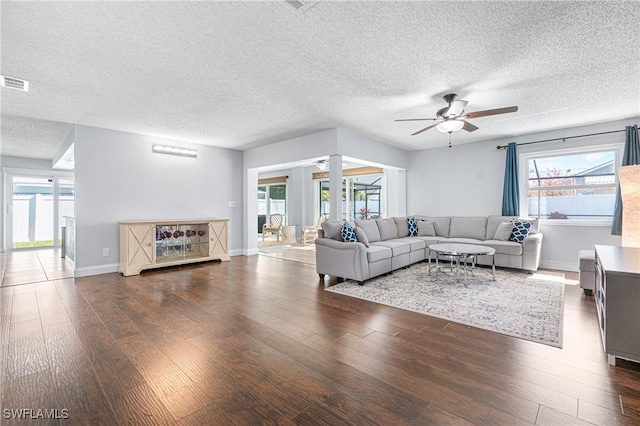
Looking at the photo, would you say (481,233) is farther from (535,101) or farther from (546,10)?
(546,10)

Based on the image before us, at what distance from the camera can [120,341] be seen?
243cm

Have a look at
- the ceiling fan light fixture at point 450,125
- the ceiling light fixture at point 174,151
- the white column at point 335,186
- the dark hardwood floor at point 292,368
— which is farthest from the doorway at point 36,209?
the ceiling fan light fixture at point 450,125

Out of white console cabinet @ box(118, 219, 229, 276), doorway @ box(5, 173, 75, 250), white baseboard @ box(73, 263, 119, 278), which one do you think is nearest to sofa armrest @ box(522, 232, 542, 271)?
white console cabinet @ box(118, 219, 229, 276)

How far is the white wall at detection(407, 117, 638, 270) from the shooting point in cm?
507

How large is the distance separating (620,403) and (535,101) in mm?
3606

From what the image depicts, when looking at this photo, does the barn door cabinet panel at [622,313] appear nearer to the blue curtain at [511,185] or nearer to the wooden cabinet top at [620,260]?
the wooden cabinet top at [620,260]

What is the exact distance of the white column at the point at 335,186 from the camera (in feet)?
17.1

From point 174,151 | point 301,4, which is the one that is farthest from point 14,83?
point 301,4

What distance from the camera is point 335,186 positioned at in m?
5.21

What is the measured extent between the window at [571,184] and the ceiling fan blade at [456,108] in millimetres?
3017

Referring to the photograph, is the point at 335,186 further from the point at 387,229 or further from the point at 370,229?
the point at 387,229

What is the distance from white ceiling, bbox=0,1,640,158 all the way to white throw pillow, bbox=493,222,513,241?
6.12ft

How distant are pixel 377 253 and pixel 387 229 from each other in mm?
1490

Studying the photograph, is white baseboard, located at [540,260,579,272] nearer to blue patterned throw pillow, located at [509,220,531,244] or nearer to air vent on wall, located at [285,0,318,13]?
blue patterned throw pillow, located at [509,220,531,244]
